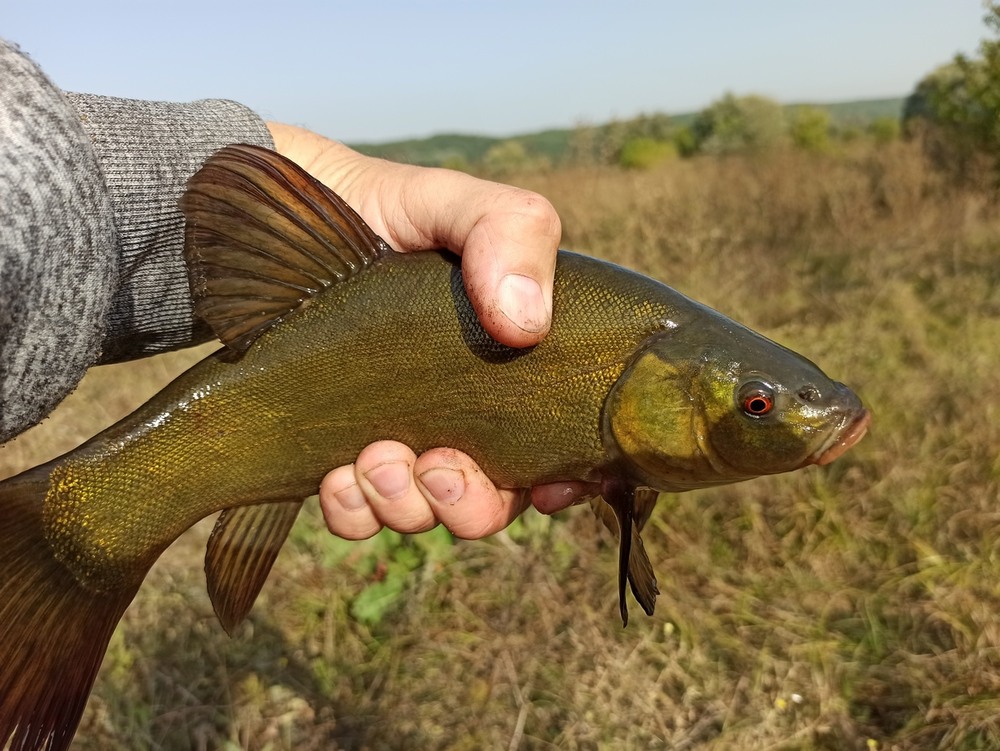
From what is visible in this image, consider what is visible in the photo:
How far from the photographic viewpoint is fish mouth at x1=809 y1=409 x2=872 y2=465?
1948 mm

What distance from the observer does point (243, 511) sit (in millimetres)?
2297

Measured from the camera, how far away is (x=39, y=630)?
2096mm

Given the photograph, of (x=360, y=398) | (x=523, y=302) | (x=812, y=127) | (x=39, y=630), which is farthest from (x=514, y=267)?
(x=812, y=127)

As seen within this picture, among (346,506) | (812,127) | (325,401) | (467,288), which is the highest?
(467,288)

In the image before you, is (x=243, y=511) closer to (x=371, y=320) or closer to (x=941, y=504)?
(x=371, y=320)

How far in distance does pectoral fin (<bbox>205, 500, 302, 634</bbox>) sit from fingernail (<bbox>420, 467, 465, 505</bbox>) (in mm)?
401

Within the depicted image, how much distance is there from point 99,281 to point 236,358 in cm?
41

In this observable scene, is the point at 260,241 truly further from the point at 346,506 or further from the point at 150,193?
the point at 346,506

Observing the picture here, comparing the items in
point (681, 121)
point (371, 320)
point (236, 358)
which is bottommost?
point (681, 121)

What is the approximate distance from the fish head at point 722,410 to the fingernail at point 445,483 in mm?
505

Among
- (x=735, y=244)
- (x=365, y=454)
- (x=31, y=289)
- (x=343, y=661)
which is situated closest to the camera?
(x=31, y=289)

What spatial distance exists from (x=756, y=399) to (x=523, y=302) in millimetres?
633

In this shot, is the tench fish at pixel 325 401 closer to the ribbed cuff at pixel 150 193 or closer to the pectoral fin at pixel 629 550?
the pectoral fin at pixel 629 550

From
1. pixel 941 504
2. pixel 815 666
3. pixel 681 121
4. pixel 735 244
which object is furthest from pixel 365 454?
pixel 681 121
